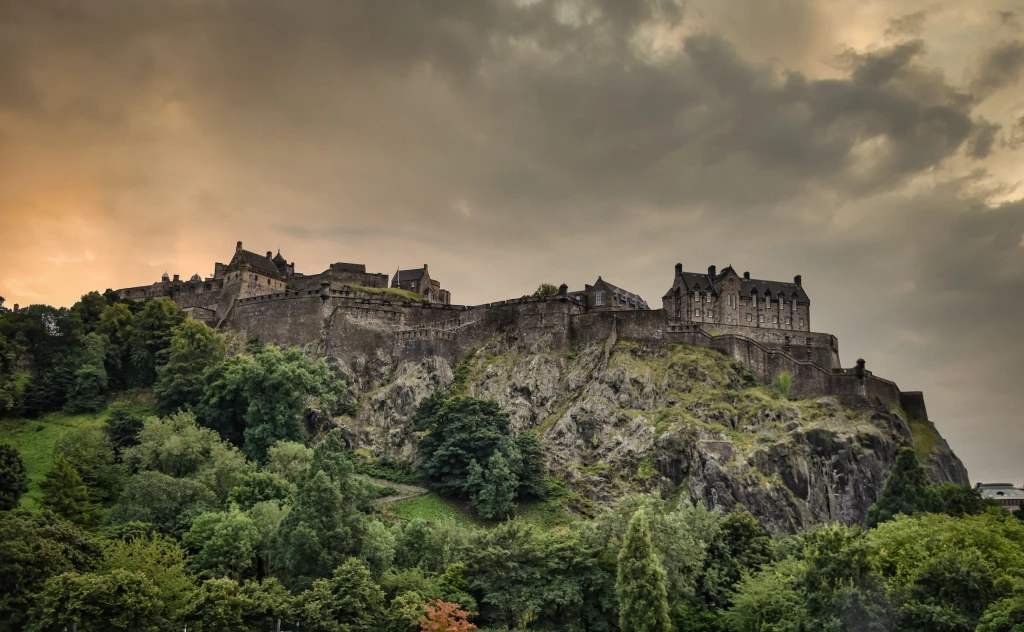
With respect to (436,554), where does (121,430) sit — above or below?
above

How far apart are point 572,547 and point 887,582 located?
17.1 m

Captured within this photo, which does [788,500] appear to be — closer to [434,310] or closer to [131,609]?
[434,310]

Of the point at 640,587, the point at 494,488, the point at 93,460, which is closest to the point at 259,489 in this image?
the point at 93,460

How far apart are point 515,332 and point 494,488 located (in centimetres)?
2156

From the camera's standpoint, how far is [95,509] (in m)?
65.9

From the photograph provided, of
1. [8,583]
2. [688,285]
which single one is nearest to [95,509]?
[8,583]

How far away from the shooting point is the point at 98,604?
48.5 metres

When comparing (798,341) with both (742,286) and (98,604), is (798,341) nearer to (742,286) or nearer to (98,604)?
(742,286)

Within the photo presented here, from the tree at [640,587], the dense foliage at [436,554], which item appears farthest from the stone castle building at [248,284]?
the tree at [640,587]

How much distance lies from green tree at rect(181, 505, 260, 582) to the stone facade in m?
53.2

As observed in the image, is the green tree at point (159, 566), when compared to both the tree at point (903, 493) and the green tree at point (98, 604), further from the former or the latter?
the tree at point (903, 493)

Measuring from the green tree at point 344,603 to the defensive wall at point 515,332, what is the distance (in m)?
38.4

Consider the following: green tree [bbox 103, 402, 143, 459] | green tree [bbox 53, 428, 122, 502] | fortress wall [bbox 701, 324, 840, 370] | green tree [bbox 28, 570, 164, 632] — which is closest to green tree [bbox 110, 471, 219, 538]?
green tree [bbox 53, 428, 122, 502]

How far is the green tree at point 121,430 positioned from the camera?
79.1 meters
